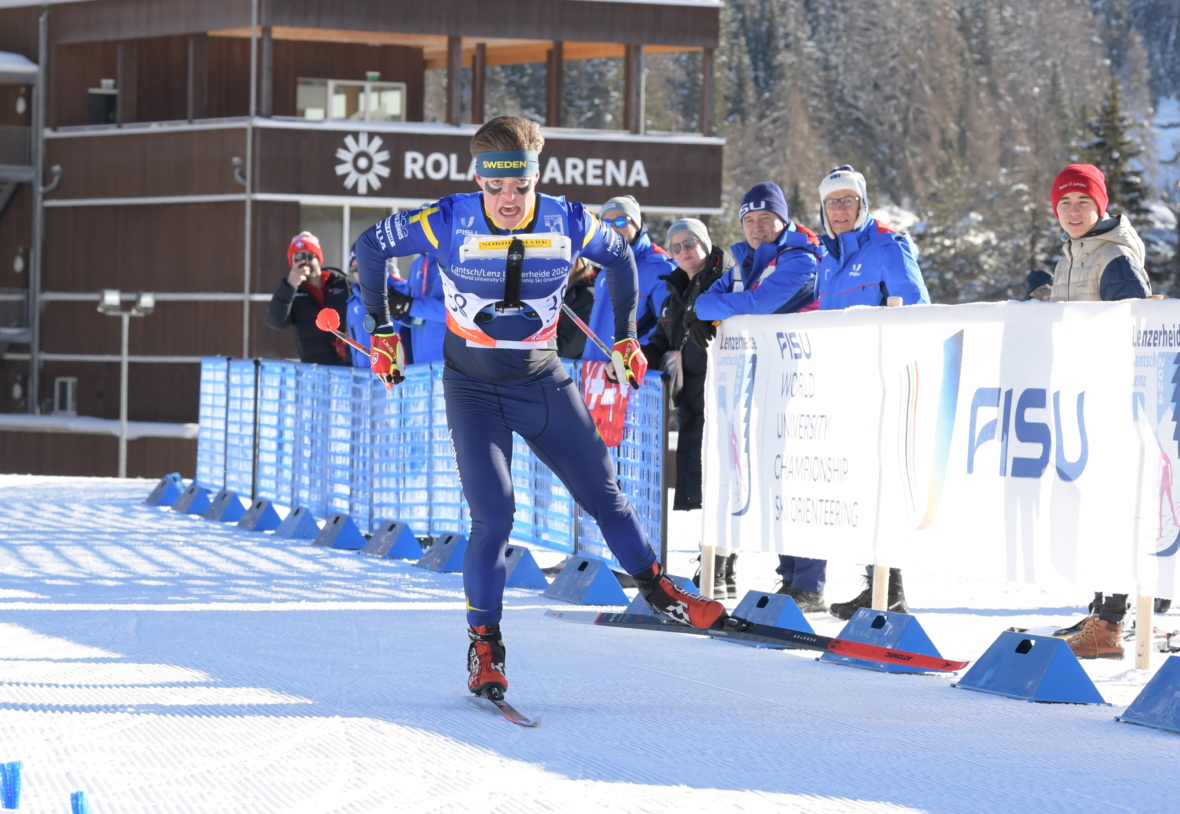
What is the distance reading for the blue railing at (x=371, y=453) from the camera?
9637 millimetres

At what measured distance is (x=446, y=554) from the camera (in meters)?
10.5

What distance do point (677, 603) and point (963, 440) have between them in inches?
54.8

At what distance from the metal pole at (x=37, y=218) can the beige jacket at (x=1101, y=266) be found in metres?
30.5

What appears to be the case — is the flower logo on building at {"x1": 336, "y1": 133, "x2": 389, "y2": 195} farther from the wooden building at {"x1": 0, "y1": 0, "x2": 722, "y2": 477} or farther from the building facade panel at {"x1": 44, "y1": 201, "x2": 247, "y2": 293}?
the building facade panel at {"x1": 44, "y1": 201, "x2": 247, "y2": 293}

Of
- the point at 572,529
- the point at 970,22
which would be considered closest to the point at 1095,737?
the point at 572,529

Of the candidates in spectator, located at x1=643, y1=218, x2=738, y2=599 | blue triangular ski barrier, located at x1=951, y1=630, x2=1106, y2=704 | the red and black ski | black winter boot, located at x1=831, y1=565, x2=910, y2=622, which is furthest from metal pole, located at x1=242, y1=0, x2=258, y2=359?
blue triangular ski barrier, located at x1=951, y1=630, x2=1106, y2=704

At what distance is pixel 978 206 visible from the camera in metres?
104

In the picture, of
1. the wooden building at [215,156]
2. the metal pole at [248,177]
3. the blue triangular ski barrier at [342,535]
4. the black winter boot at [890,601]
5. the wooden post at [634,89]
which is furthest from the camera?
the wooden post at [634,89]

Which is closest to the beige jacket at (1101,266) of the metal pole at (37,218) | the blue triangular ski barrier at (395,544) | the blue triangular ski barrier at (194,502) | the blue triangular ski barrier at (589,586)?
the blue triangular ski barrier at (589,586)

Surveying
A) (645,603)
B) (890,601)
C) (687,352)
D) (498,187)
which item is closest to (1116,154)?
(687,352)

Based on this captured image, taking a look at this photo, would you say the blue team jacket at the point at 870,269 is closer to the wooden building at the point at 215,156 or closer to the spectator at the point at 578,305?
the spectator at the point at 578,305

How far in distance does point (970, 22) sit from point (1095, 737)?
162 metres

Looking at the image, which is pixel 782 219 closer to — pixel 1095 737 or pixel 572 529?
pixel 572 529

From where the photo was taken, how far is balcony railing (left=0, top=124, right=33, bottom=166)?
117 ft
